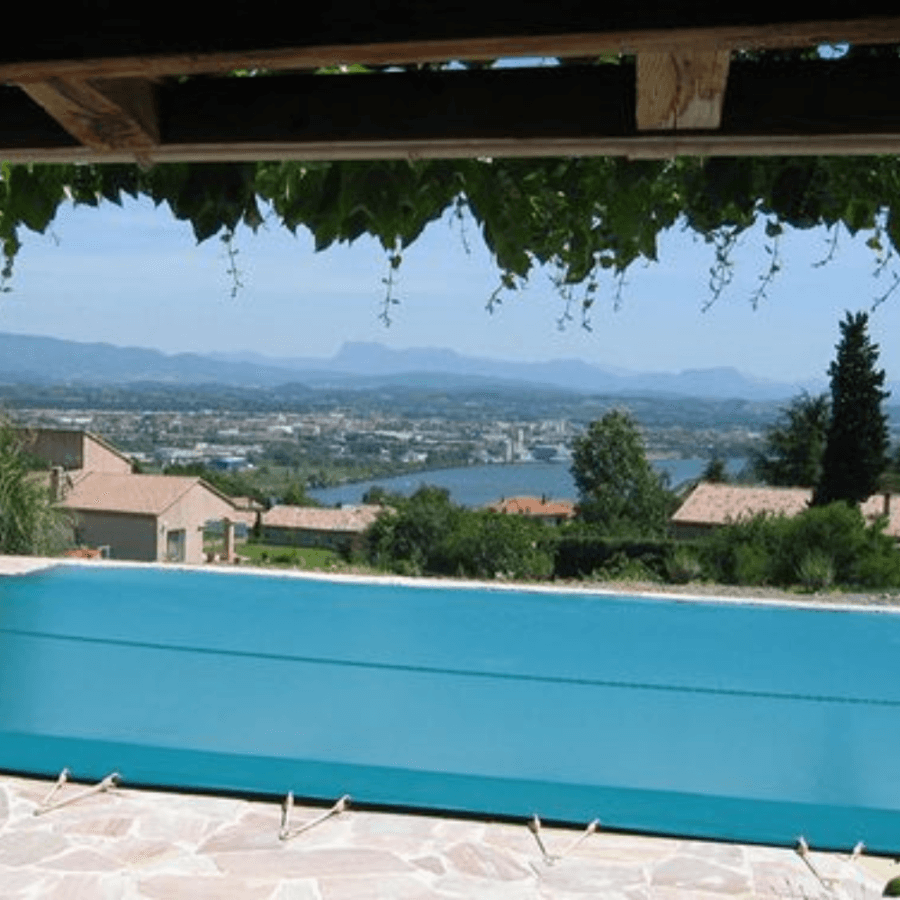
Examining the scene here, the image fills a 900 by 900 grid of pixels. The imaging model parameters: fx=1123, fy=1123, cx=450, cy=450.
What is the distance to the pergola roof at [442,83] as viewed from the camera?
2.81ft

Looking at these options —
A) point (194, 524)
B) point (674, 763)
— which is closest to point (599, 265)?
point (674, 763)

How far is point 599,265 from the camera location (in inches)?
69.0

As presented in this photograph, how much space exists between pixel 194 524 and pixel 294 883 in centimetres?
2490

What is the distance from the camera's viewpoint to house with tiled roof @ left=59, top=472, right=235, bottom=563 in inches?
1000

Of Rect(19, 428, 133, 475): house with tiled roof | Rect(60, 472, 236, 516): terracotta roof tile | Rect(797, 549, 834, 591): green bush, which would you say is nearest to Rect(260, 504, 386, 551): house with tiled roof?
Rect(60, 472, 236, 516): terracotta roof tile

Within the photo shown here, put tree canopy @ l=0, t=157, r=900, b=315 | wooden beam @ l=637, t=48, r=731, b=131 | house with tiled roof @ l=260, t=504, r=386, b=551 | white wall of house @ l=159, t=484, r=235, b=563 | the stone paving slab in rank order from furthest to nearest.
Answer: house with tiled roof @ l=260, t=504, r=386, b=551
white wall of house @ l=159, t=484, r=235, b=563
the stone paving slab
tree canopy @ l=0, t=157, r=900, b=315
wooden beam @ l=637, t=48, r=731, b=131

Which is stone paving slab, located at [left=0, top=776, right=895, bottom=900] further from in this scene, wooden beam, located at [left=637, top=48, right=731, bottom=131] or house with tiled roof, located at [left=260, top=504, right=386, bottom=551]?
house with tiled roof, located at [left=260, top=504, right=386, bottom=551]

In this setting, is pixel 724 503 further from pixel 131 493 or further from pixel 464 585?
pixel 464 585

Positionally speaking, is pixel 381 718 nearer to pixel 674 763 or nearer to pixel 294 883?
pixel 674 763

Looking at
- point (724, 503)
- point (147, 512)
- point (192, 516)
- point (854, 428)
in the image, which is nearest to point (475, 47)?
point (147, 512)

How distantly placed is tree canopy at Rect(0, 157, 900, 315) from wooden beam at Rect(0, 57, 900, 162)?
302mm

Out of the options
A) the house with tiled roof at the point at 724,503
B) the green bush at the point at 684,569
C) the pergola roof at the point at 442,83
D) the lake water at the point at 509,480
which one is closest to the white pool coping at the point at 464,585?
the green bush at the point at 684,569

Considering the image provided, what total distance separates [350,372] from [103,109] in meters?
96.5

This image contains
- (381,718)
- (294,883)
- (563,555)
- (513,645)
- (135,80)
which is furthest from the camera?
(563,555)
